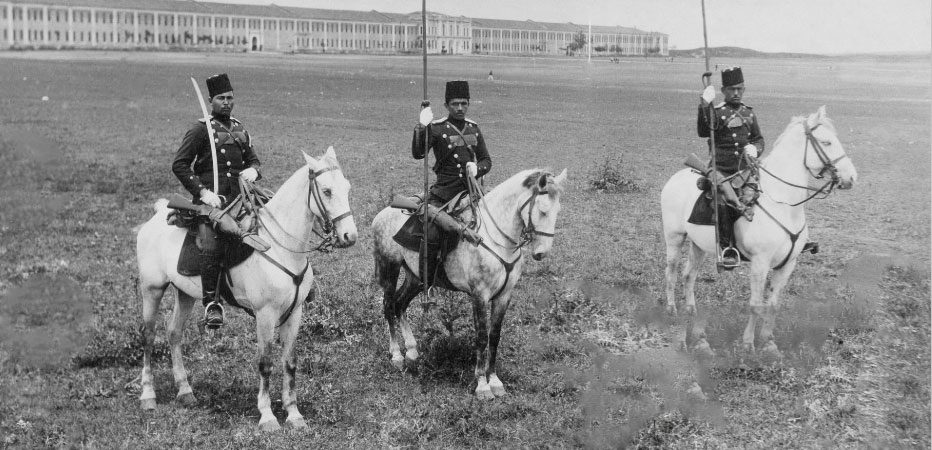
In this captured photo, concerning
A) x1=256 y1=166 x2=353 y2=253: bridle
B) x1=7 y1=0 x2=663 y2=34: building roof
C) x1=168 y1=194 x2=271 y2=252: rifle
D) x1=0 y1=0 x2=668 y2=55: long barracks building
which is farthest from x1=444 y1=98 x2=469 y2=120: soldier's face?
x1=7 y1=0 x2=663 y2=34: building roof

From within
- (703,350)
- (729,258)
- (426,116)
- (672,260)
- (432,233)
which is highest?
(426,116)

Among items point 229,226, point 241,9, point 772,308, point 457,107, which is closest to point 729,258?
point 772,308

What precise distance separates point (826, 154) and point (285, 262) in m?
6.86

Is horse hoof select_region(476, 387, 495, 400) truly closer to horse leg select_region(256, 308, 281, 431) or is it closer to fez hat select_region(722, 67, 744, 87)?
horse leg select_region(256, 308, 281, 431)

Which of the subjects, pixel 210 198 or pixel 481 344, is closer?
pixel 210 198

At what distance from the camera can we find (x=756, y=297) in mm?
10203

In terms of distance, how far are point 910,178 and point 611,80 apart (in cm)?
3001

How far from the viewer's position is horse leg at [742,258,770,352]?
10102 millimetres

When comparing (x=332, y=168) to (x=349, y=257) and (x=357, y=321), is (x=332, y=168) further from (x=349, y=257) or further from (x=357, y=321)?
(x=349, y=257)

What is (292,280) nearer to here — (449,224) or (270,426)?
(270,426)

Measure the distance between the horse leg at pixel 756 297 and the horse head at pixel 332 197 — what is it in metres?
5.68

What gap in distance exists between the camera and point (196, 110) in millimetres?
40469


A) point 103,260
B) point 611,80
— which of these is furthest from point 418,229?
point 611,80

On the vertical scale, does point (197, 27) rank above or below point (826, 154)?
above
